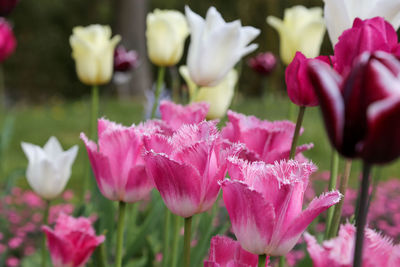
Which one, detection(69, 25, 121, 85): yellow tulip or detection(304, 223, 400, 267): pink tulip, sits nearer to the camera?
detection(304, 223, 400, 267): pink tulip

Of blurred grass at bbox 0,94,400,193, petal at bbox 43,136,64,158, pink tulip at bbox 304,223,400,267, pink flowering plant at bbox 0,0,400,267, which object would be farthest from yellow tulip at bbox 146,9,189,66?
blurred grass at bbox 0,94,400,193

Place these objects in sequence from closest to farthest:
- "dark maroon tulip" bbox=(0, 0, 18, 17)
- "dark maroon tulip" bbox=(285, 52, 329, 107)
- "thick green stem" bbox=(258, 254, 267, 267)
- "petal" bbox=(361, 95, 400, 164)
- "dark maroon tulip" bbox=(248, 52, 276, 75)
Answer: "petal" bbox=(361, 95, 400, 164)
"thick green stem" bbox=(258, 254, 267, 267)
"dark maroon tulip" bbox=(285, 52, 329, 107)
"dark maroon tulip" bbox=(0, 0, 18, 17)
"dark maroon tulip" bbox=(248, 52, 276, 75)

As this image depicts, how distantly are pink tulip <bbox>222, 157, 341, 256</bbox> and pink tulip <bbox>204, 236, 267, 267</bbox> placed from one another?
4 centimetres

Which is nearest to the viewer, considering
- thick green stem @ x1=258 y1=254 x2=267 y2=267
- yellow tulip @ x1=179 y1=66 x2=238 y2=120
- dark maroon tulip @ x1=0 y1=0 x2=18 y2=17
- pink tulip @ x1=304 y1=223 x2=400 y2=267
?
pink tulip @ x1=304 y1=223 x2=400 y2=267

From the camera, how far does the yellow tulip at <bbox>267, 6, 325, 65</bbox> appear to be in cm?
132

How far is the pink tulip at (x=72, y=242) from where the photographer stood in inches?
37.8

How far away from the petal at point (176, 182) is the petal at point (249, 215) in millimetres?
58

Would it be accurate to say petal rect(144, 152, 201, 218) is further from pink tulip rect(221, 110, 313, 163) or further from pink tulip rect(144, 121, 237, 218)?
pink tulip rect(221, 110, 313, 163)

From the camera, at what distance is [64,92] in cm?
1384

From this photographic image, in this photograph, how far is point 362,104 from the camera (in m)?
0.42

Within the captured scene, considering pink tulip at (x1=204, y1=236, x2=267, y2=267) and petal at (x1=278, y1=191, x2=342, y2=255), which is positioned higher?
petal at (x1=278, y1=191, x2=342, y2=255)

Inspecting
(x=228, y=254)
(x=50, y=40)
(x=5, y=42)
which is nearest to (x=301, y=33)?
(x=228, y=254)

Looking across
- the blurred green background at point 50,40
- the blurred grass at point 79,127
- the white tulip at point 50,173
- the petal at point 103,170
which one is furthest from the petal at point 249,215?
the blurred green background at point 50,40

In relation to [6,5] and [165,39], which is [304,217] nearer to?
[165,39]
